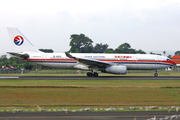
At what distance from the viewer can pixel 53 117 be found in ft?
28.7

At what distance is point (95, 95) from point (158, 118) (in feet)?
23.5

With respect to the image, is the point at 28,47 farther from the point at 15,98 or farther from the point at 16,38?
the point at 15,98

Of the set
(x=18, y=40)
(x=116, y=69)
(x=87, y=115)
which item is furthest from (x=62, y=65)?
(x=87, y=115)

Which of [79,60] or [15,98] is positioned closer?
[15,98]

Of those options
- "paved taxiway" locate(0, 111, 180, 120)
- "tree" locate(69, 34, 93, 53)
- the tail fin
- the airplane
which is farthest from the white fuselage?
"tree" locate(69, 34, 93, 53)

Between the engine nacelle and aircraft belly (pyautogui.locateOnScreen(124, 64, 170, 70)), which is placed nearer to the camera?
the engine nacelle

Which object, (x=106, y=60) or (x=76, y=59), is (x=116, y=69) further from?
(x=76, y=59)

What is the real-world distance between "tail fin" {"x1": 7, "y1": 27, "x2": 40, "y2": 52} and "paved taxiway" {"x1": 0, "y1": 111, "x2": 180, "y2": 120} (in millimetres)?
23749

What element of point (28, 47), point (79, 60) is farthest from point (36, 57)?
point (79, 60)

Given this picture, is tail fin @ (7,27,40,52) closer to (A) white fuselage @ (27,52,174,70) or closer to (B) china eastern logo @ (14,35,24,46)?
(B) china eastern logo @ (14,35,24,46)

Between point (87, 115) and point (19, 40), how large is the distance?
25586mm

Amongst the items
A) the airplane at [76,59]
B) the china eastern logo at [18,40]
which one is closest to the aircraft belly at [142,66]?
the airplane at [76,59]

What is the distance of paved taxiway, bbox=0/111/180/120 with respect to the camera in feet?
28.3

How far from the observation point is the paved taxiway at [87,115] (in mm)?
8641
